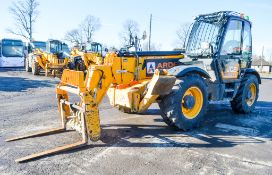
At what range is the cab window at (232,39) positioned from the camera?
6.96 m

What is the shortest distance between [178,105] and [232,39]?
9.76ft

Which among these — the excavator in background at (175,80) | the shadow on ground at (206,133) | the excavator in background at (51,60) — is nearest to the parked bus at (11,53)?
the excavator in background at (51,60)

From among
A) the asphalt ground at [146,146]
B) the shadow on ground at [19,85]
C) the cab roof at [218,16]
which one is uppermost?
the cab roof at [218,16]

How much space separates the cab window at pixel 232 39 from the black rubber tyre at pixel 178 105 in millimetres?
1685

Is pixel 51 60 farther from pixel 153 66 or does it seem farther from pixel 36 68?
pixel 153 66

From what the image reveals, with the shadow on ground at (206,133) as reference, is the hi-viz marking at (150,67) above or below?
above

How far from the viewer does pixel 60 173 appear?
3803 mm

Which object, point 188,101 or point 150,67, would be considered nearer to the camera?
point 188,101

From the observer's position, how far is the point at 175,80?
5.34m

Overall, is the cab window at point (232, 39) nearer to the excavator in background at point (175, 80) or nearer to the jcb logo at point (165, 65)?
the excavator in background at point (175, 80)

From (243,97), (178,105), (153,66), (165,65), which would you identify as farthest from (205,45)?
(243,97)

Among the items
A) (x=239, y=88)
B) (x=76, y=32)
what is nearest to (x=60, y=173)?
(x=239, y=88)

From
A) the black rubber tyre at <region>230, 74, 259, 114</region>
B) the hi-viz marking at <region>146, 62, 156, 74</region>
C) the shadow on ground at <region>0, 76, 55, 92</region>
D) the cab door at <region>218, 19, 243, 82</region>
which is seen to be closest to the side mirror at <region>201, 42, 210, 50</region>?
the cab door at <region>218, 19, 243, 82</region>

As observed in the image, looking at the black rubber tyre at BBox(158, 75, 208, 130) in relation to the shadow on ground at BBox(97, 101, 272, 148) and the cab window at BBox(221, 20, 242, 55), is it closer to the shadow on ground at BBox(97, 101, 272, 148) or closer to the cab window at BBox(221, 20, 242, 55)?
the shadow on ground at BBox(97, 101, 272, 148)
